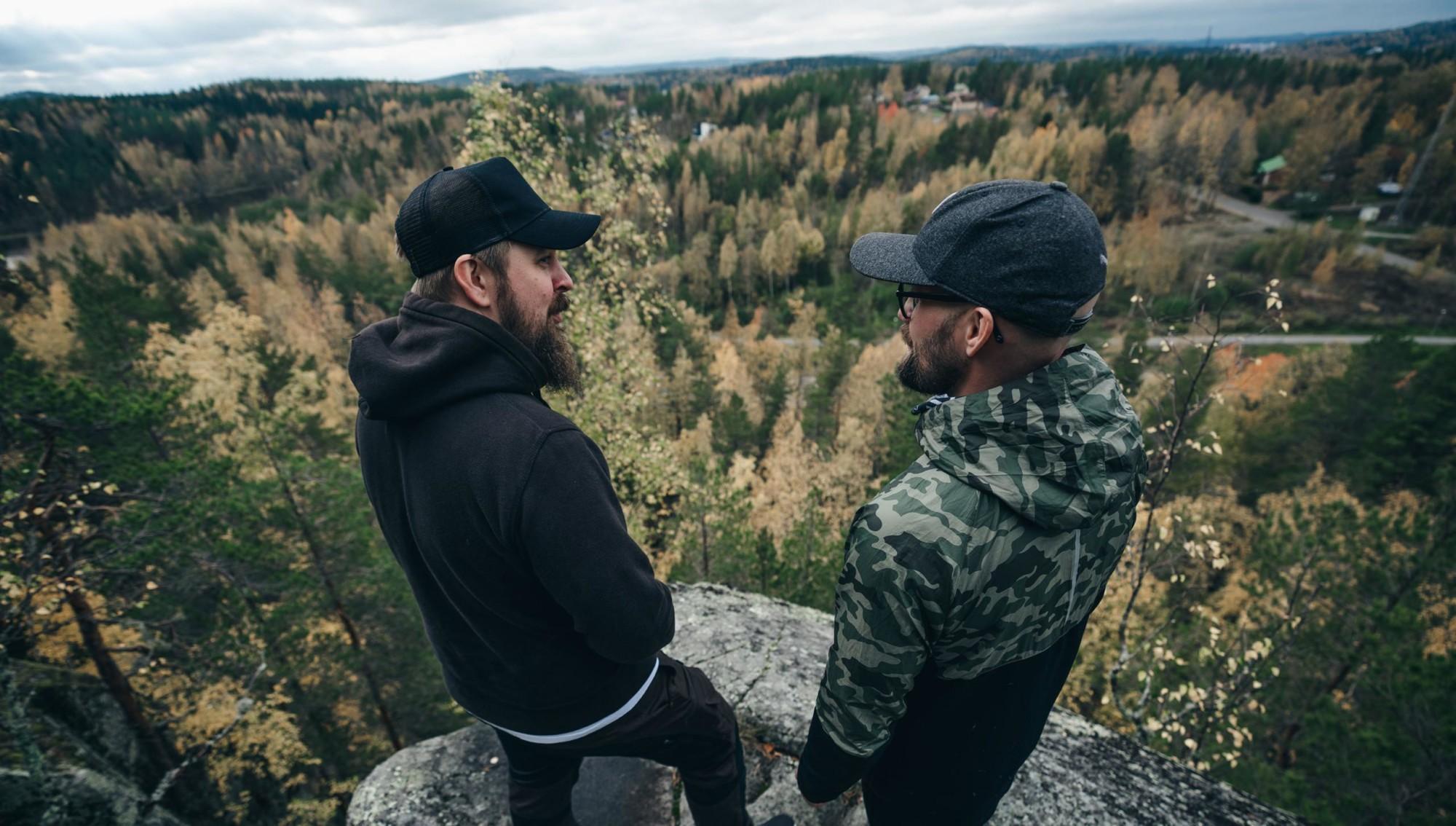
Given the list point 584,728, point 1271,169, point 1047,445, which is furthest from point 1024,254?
point 1271,169

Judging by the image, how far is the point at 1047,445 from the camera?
5.73 feet

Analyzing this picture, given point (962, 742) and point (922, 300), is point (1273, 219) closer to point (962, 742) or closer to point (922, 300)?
point (922, 300)

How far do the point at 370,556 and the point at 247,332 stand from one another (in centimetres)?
1157

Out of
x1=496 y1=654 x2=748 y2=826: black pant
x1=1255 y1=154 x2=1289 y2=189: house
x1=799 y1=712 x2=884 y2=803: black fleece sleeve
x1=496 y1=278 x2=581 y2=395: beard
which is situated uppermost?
x1=496 y1=278 x2=581 y2=395: beard

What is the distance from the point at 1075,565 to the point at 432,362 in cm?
223

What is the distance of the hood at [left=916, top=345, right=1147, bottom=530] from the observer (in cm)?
173

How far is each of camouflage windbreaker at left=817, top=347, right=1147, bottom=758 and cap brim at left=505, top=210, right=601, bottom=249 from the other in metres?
1.46

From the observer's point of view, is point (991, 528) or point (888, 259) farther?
point (888, 259)

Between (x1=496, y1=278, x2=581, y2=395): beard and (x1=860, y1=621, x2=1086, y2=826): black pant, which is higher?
(x1=496, y1=278, x2=581, y2=395): beard

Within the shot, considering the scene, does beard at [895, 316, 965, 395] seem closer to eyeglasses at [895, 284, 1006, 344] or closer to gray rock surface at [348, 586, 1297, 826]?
eyeglasses at [895, 284, 1006, 344]

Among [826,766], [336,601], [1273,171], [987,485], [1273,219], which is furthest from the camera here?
[1273,171]

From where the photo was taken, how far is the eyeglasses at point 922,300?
1896 millimetres

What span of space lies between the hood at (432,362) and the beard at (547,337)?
100 mm

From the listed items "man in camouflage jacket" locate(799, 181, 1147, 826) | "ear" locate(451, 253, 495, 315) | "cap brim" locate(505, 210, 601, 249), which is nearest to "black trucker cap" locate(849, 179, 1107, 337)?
"man in camouflage jacket" locate(799, 181, 1147, 826)
